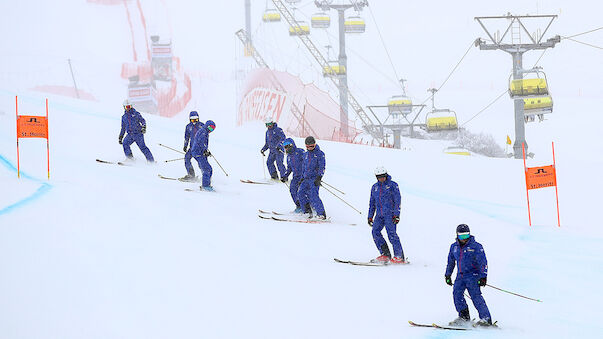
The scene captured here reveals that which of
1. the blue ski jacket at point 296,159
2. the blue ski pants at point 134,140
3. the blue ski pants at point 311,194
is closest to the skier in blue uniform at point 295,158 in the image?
the blue ski jacket at point 296,159

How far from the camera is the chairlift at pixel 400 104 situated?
4681cm

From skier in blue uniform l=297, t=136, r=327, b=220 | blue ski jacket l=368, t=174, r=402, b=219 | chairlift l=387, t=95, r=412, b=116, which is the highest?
chairlift l=387, t=95, r=412, b=116

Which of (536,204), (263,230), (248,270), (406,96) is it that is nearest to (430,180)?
(536,204)

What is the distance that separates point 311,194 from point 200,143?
2965 mm

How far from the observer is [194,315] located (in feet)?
21.1

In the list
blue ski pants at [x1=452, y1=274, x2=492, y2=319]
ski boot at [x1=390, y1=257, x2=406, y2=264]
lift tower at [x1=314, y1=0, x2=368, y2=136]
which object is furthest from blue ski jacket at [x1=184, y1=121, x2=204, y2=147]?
lift tower at [x1=314, y1=0, x2=368, y2=136]

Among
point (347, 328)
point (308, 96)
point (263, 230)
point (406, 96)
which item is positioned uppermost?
point (406, 96)

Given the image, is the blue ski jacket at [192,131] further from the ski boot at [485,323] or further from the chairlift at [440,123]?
the chairlift at [440,123]

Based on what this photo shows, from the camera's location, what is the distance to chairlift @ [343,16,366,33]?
46062mm

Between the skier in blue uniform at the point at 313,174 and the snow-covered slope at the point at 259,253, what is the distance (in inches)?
18.1

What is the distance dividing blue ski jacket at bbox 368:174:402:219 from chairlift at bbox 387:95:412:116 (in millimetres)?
37904

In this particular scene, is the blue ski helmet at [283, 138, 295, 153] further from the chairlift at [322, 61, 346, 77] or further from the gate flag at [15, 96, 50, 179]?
the chairlift at [322, 61, 346, 77]

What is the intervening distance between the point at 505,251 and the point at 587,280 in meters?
1.83

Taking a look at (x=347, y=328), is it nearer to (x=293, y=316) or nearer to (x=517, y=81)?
(x=293, y=316)
